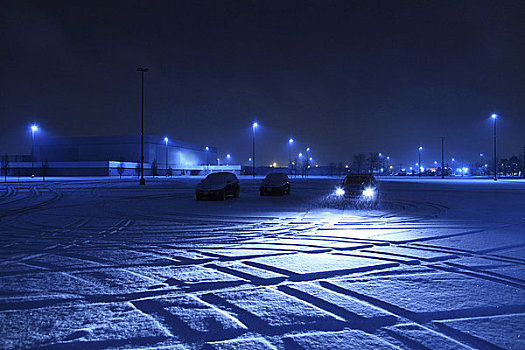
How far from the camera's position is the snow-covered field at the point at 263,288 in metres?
3.78

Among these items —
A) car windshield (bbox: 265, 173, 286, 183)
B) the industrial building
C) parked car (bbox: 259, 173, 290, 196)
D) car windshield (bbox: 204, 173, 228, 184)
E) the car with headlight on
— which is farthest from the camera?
the industrial building

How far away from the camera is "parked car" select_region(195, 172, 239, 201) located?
20578 mm

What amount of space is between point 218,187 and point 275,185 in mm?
5257

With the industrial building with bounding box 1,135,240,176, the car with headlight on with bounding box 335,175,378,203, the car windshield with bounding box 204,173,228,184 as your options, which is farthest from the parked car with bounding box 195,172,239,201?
the industrial building with bounding box 1,135,240,176

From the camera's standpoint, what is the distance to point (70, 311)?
14.6ft

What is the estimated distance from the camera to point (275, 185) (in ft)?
81.6

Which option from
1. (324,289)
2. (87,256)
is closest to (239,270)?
(324,289)

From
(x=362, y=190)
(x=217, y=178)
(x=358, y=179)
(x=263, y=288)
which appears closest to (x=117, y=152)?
(x=217, y=178)

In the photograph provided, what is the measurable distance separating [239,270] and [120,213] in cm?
1014

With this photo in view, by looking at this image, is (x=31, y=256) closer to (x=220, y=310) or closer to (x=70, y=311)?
(x=70, y=311)

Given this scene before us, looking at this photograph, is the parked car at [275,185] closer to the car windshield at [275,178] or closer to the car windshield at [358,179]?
the car windshield at [275,178]

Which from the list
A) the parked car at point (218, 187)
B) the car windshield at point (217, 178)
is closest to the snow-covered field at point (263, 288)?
the parked car at point (218, 187)

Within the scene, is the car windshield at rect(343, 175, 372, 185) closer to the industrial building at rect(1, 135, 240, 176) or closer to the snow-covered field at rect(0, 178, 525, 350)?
the snow-covered field at rect(0, 178, 525, 350)

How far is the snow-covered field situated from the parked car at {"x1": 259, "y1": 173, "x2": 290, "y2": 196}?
1404cm
